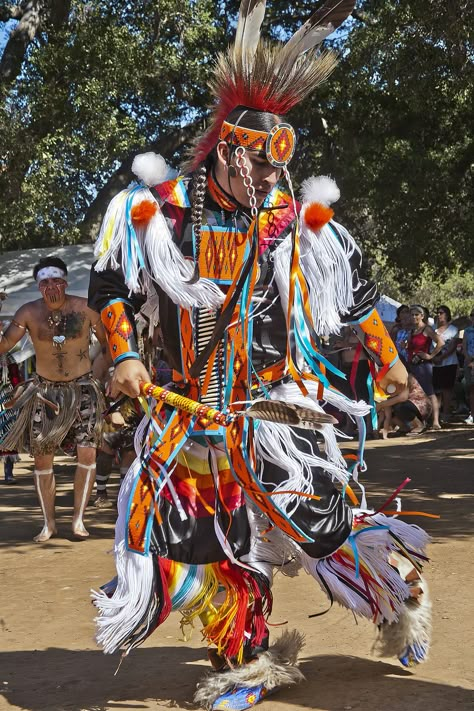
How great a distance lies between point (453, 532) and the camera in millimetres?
Result: 6883

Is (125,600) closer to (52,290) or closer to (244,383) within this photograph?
(244,383)

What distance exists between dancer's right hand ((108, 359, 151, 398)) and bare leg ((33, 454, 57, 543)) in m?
3.88

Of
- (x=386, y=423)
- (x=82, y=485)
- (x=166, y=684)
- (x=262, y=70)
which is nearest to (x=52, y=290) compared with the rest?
(x=82, y=485)

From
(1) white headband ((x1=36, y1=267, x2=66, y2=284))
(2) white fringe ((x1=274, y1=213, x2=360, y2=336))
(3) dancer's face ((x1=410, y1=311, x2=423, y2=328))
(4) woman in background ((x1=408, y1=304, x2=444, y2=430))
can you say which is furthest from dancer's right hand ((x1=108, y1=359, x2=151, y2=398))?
(3) dancer's face ((x1=410, y1=311, x2=423, y2=328))

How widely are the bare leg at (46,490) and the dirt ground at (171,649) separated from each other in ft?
0.29

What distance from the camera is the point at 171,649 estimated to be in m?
4.34

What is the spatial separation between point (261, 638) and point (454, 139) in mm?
15622

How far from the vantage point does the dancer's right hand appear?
3521 millimetres

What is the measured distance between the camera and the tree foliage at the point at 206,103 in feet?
50.7

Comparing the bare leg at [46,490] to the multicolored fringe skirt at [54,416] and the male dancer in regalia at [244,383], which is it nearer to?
the multicolored fringe skirt at [54,416]

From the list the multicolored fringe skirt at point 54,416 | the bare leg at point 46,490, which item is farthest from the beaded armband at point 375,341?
the bare leg at point 46,490

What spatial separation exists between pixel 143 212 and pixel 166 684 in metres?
1.79

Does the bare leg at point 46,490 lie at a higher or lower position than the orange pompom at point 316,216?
lower

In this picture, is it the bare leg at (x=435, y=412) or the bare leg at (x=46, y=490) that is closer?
the bare leg at (x=46, y=490)
